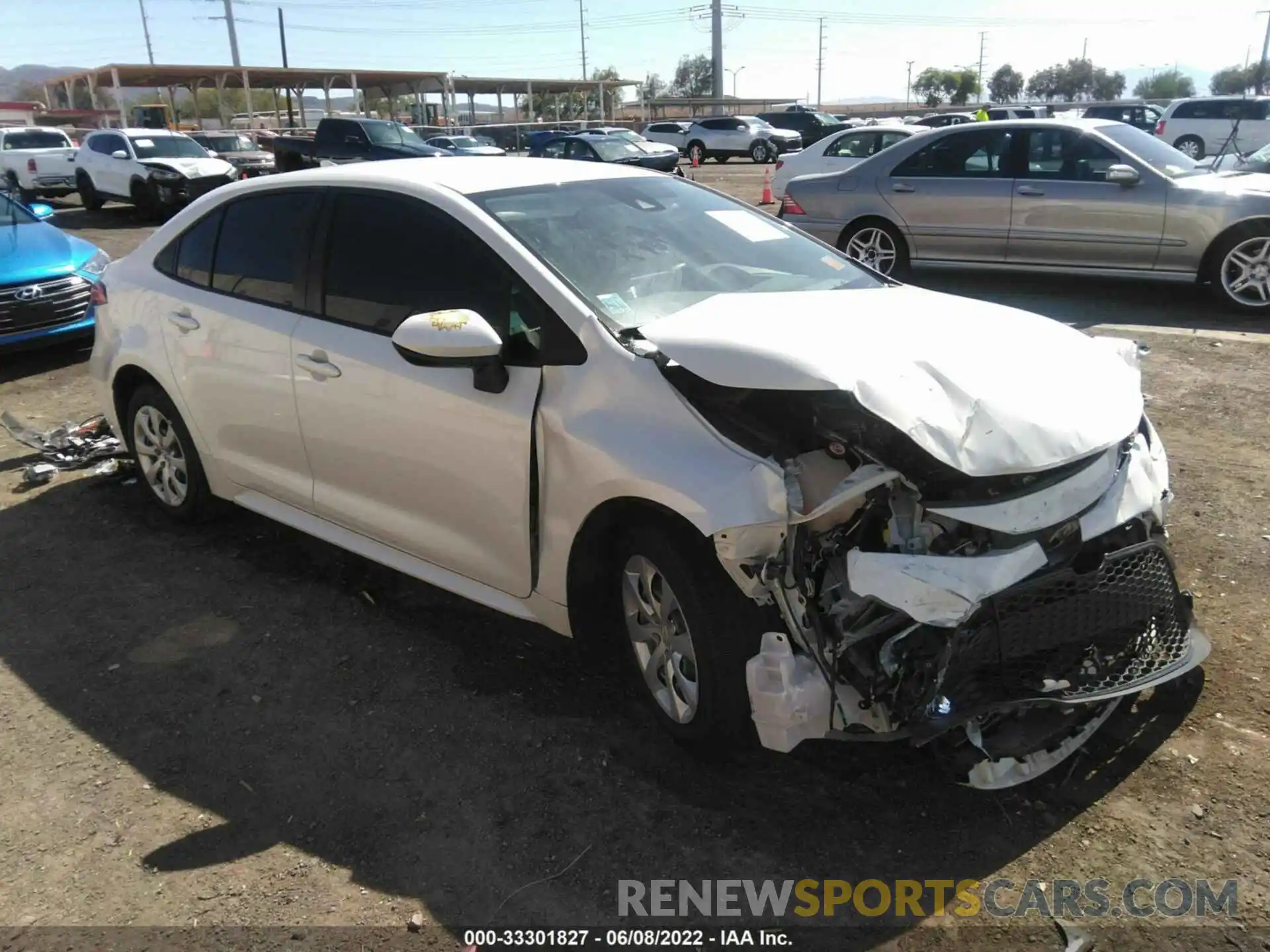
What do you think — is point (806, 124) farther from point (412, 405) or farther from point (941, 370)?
point (941, 370)

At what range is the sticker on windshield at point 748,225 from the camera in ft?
13.6

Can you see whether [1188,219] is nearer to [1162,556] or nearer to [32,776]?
[1162,556]

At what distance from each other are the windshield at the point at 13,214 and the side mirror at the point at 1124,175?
9.84m

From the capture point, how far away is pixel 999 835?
2762 mm

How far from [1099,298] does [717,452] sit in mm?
8092

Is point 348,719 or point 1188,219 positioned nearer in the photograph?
point 348,719

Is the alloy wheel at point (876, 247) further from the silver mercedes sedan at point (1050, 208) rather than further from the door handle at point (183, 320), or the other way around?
the door handle at point (183, 320)

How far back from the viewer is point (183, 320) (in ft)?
15.1

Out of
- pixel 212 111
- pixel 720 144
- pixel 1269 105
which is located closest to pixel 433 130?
pixel 720 144

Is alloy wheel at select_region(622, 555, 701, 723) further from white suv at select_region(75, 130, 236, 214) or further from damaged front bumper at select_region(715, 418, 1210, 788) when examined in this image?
white suv at select_region(75, 130, 236, 214)

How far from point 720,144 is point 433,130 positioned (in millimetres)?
15878

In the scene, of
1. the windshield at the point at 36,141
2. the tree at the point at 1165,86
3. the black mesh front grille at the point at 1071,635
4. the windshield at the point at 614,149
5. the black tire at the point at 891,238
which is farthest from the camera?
the tree at the point at 1165,86

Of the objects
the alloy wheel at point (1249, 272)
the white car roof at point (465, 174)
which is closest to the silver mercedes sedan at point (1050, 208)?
the alloy wheel at point (1249, 272)

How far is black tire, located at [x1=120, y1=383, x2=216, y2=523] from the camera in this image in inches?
190
